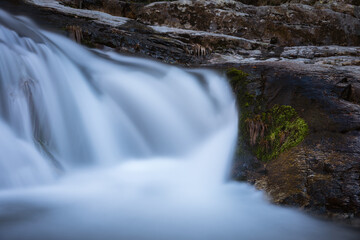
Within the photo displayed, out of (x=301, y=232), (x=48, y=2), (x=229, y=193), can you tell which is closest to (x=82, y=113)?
(x=229, y=193)

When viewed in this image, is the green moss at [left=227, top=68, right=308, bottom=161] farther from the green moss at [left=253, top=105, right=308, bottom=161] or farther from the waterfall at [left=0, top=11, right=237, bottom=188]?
the waterfall at [left=0, top=11, right=237, bottom=188]

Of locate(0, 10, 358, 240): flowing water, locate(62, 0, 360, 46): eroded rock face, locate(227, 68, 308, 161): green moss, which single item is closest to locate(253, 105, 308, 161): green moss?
locate(227, 68, 308, 161): green moss

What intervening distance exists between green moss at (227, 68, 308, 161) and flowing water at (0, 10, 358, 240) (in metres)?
0.25

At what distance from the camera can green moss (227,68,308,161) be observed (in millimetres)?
3086

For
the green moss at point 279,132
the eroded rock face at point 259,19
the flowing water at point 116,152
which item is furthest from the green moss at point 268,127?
the eroded rock face at point 259,19

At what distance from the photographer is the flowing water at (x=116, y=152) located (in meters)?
2.24

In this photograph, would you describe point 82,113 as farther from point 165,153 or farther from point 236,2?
point 236,2

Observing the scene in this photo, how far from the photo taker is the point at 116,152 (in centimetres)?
382

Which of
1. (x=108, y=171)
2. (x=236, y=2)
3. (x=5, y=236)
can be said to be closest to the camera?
(x=5, y=236)

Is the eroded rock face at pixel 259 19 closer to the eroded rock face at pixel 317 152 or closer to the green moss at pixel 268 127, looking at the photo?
the eroded rock face at pixel 317 152

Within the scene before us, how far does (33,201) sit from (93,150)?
1249 mm

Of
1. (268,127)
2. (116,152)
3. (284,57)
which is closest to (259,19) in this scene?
(284,57)

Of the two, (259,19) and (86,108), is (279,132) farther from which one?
(259,19)

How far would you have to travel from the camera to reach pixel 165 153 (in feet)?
12.9
